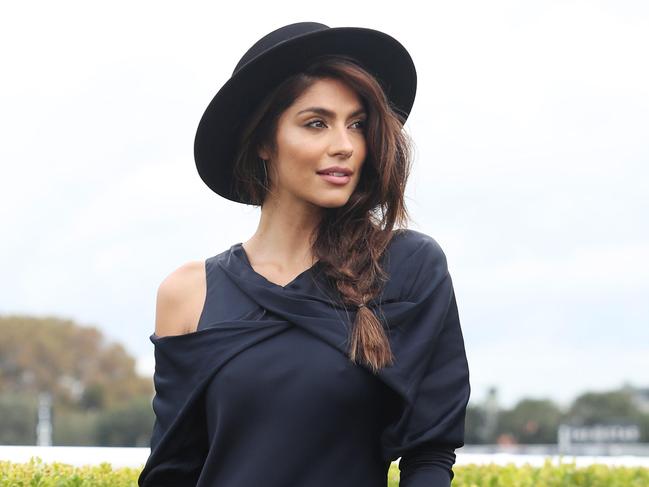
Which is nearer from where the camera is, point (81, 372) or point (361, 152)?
point (361, 152)

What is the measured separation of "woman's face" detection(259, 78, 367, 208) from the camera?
11.8 feet

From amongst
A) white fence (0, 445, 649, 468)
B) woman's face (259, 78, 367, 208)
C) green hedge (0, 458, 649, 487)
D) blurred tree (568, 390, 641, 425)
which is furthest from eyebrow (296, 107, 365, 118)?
blurred tree (568, 390, 641, 425)

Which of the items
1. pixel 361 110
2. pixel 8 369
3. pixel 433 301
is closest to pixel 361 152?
pixel 361 110

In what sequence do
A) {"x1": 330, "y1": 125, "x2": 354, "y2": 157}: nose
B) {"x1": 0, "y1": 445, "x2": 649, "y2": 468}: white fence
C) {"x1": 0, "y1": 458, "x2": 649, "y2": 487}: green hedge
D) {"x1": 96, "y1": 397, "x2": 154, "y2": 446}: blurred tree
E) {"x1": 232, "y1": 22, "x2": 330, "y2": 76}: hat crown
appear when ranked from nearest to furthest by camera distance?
{"x1": 330, "y1": 125, "x2": 354, "y2": 157}: nose < {"x1": 232, "y1": 22, "x2": 330, "y2": 76}: hat crown < {"x1": 0, "y1": 458, "x2": 649, "y2": 487}: green hedge < {"x1": 0, "y1": 445, "x2": 649, "y2": 468}: white fence < {"x1": 96, "y1": 397, "x2": 154, "y2": 446}: blurred tree

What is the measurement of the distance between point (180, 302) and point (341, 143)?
77 centimetres

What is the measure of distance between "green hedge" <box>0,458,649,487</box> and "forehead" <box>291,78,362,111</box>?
2105 mm

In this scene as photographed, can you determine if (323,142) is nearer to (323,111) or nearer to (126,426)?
(323,111)

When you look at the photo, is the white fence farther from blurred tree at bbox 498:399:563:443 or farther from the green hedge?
blurred tree at bbox 498:399:563:443

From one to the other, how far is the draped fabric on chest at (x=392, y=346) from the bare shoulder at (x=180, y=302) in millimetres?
71

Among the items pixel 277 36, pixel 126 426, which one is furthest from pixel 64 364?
pixel 277 36

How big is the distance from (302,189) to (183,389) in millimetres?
702

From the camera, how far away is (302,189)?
3.69 m

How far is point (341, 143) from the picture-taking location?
3.58 meters

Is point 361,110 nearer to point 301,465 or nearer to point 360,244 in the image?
point 360,244
